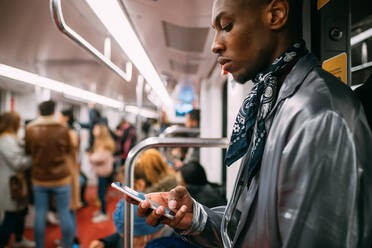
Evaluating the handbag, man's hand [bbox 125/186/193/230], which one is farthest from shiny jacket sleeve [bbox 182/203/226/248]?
the handbag

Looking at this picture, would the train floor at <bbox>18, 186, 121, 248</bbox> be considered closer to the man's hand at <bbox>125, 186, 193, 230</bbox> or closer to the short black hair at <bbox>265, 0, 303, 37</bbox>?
the man's hand at <bbox>125, 186, 193, 230</bbox>

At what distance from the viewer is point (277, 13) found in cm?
67

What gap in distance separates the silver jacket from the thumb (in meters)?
0.32

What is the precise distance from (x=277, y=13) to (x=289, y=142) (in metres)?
0.43

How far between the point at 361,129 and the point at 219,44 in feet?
1.61

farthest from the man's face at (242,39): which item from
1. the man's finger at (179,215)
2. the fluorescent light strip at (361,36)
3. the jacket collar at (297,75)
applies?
the fluorescent light strip at (361,36)

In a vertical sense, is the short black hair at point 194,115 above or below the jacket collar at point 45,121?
above

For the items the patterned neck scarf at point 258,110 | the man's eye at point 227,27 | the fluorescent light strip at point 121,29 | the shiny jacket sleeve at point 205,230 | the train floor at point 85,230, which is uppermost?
the fluorescent light strip at point 121,29

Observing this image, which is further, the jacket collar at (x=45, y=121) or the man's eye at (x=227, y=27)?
the jacket collar at (x=45, y=121)

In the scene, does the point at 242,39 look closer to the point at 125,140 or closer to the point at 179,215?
the point at 179,215

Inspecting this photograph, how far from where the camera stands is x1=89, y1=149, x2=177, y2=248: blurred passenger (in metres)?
1.31

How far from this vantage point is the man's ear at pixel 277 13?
658mm

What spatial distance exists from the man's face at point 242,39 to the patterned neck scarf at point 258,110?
0.16ft

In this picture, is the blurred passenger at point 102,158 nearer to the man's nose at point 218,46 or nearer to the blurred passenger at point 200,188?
the blurred passenger at point 200,188
